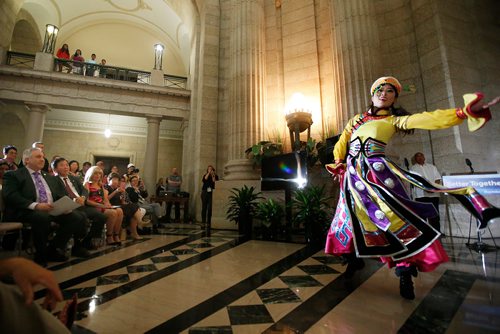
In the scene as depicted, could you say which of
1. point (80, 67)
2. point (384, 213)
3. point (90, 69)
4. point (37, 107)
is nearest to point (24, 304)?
point (384, 213)

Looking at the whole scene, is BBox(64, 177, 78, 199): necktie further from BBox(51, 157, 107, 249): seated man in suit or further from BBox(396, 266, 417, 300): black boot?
BBox(396, 266, 417, 300): black boot

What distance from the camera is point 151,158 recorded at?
30.0 ft

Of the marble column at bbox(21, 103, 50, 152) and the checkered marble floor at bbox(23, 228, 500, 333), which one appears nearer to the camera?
the checkered marble floor at bbox(23, 228, 500, 333)

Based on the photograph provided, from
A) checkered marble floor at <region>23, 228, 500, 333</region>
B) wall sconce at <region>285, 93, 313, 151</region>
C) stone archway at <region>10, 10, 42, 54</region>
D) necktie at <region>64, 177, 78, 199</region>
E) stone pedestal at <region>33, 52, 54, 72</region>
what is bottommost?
checkered marble floor at <region>23, 228, 500, 333</region>

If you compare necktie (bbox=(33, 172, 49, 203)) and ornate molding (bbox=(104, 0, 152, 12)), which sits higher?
ornate molding (bbox=(104, 0, 152, 12))

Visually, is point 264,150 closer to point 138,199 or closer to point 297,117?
point 297,117

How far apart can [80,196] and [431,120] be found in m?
3.84

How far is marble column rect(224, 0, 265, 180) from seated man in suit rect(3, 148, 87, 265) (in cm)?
286

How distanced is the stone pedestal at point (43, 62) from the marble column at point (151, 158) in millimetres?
3764

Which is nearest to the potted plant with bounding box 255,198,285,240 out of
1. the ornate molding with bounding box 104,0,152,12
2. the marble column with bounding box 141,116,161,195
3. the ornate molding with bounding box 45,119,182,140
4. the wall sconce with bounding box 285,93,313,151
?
the wall sconce with bounding box 285,93,313,151

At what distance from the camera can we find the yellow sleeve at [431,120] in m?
1.41

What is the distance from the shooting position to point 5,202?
2.55 metres

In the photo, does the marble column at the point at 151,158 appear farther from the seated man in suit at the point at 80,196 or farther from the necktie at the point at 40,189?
the necktie at the point at 40,189

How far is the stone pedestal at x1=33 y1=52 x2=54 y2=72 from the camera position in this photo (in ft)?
27.6
